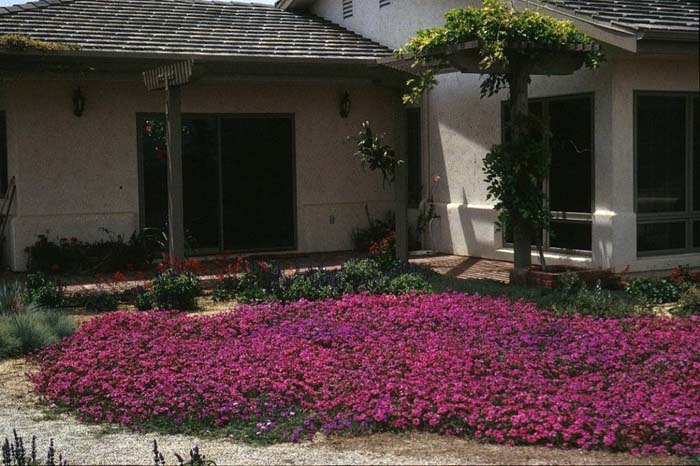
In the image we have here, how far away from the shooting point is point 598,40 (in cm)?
1223

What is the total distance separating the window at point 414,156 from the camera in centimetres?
1695

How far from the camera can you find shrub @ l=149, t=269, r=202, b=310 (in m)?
11.1

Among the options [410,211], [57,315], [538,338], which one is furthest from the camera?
[410,211]

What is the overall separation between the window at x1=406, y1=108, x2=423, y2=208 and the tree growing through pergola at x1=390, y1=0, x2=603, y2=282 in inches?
170

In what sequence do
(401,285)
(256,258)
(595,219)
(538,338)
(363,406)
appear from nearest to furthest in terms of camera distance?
(363,406), (538,338), (401,285), (595,219), (256,258)

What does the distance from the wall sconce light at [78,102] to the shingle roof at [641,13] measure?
6.96m

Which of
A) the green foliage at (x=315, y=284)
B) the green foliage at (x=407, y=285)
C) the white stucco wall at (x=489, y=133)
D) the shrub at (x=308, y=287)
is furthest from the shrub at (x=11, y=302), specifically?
the white stucco wall at (x=489, y=133)

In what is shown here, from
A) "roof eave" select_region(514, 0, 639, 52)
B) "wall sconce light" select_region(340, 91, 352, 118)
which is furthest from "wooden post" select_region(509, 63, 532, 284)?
"wall sconce light" select_region(340, 91, 352, 118)

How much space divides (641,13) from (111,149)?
→ 807 cm

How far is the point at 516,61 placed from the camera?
12.1 m

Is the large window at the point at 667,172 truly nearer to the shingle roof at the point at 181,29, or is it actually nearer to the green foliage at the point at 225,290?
the shingle roof at the point at 181,29


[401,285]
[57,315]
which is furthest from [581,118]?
[57,315]

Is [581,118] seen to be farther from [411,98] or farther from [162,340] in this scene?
[162,340]

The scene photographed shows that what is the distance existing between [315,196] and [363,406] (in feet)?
34.0
